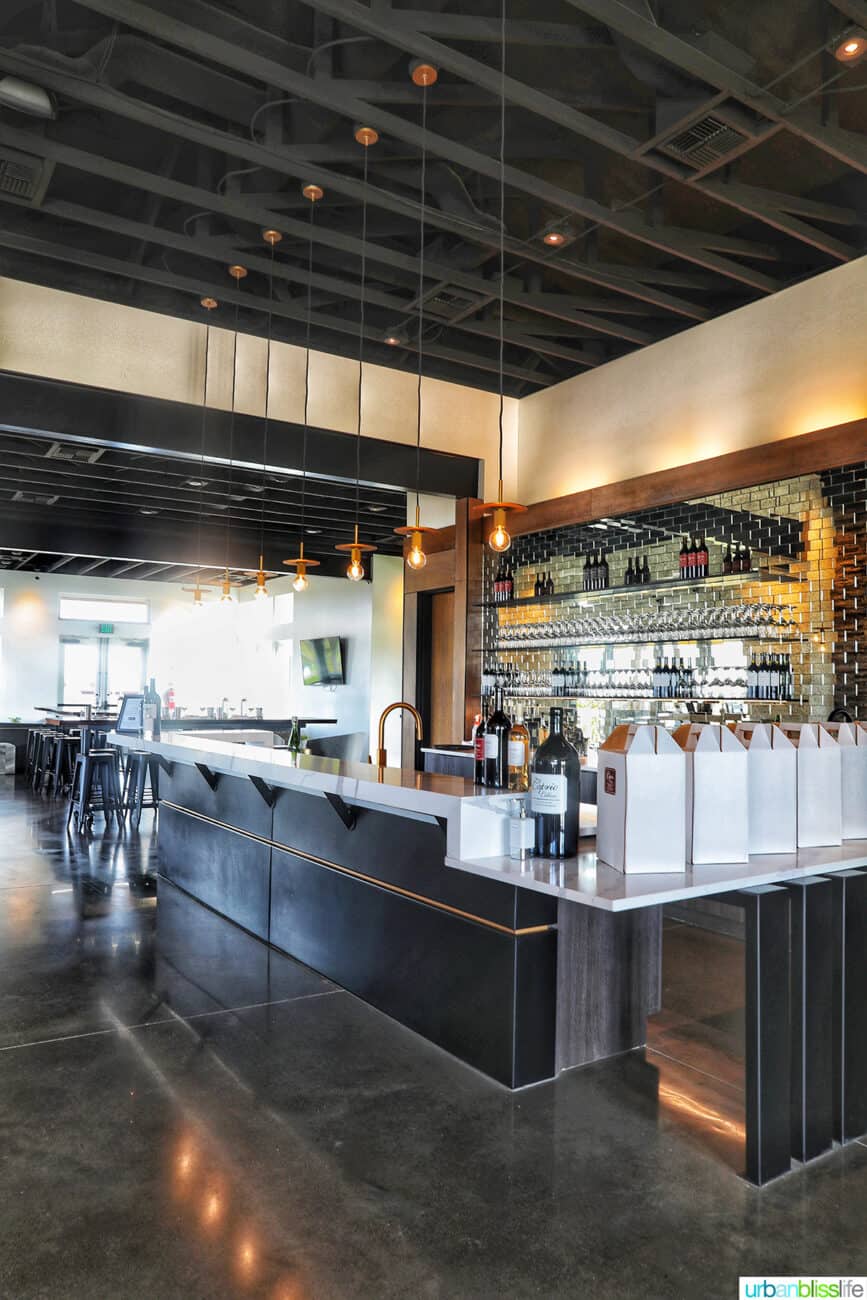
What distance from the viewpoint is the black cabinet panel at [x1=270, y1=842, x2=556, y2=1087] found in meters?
2.96

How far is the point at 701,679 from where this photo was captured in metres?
5.93

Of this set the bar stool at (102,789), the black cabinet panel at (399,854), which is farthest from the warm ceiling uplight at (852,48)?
the bar stool at (102,789)

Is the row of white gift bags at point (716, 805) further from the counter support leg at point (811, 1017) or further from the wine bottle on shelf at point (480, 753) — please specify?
the wine bottle on shelf at point (480, 753)

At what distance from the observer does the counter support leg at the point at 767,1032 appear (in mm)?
2371

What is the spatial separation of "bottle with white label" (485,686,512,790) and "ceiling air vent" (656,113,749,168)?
309 centimetres

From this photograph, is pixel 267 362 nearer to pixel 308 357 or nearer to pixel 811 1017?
pixel 308 357

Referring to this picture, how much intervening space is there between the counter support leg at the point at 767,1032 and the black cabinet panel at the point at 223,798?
9.24ft

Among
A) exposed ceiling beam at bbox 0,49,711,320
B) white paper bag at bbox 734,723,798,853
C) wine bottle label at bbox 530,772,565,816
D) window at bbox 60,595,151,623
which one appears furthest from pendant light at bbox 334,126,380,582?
window at bbox 60,595,151,623

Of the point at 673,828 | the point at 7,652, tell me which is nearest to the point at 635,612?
the point at 673,828

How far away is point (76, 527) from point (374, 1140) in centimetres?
1060

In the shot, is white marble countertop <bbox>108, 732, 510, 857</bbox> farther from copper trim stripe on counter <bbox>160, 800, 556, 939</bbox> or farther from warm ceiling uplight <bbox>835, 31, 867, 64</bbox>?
warm ceiling uplight <bbox>835, 31, 867, 64</bbox>

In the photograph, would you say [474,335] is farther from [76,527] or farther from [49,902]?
[76,527]

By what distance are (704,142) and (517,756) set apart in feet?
10.7

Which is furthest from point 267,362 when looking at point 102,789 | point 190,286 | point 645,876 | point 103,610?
point 103,610
